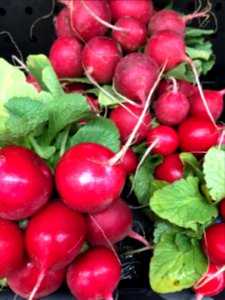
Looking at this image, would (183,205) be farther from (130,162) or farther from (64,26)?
(64,26)

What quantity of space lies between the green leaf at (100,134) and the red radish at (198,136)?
0.64 feet

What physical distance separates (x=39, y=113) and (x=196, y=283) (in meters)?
0.42

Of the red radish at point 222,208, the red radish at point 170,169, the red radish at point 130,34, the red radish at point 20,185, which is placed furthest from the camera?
the red radish at point 130,34

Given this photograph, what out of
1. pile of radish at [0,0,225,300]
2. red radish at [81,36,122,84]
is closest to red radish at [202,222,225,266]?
pile of radish at [0,0,225,300]

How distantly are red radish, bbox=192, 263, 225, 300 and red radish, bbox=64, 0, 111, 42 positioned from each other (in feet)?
1.93

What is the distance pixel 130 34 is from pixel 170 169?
1.09ft

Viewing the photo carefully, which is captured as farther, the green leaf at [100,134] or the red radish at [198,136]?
the red radish at [198,136]

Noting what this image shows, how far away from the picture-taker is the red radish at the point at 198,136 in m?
0.96

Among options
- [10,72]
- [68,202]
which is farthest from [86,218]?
[10,72]

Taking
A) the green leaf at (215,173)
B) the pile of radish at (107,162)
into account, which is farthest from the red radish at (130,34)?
the green leaf at (215,173)

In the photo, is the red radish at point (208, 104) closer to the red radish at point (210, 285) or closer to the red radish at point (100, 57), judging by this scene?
the red radish at point (100, 57)

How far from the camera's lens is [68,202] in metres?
0.73

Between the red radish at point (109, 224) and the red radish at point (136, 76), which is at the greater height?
the red radish at point (136, 76)

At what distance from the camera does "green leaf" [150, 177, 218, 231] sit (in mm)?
797
